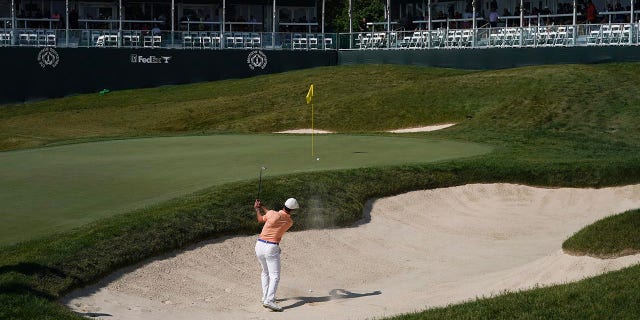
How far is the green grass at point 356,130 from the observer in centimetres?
1566

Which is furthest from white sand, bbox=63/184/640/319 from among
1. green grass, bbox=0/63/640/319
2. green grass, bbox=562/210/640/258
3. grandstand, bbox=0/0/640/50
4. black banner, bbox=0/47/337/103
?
black banner, bbox=0/47/337/103

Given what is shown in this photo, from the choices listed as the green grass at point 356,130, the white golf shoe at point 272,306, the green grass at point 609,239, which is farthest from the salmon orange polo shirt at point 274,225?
the green grass at point 609,239

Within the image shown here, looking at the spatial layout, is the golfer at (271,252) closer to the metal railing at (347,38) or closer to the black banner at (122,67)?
the metal railing at (347,38)

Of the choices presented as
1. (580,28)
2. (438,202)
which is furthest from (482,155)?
(580,28)

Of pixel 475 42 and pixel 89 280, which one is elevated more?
pixel 475 42

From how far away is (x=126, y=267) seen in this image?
17.7 m

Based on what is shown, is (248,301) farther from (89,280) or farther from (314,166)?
(314,166)

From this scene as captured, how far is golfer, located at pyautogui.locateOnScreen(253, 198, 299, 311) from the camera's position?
Result: 1739 centimetres

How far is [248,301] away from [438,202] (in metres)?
8.00

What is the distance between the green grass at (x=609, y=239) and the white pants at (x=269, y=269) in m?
5.03

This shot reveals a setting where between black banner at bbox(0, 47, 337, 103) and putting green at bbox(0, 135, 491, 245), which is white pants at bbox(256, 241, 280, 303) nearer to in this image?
putting green at bbox(0, 135, 491, 245)

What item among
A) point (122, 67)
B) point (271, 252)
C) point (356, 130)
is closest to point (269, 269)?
point (271, 252)

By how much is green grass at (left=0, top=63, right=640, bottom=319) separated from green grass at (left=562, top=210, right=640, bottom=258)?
2.11 metres

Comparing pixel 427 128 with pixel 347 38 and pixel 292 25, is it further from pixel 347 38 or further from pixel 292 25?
pixel 292 25
